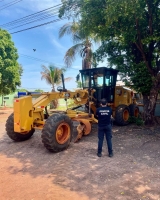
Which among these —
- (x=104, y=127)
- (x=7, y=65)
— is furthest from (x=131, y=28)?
(x=7, y=65)

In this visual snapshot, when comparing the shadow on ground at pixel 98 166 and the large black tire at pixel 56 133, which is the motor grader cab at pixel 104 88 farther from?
the large black tire at pixel 56 133

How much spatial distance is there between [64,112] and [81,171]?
3979 millimetres

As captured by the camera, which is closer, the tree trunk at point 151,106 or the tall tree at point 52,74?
the tree trunk at point 151,106

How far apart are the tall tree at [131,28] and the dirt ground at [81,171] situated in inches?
136

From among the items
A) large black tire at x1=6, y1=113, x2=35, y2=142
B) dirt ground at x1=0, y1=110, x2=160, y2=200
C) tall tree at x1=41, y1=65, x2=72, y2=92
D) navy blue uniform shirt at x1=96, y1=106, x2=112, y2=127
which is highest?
tall tree at x1=41, y1=65, x2=72, y2=92

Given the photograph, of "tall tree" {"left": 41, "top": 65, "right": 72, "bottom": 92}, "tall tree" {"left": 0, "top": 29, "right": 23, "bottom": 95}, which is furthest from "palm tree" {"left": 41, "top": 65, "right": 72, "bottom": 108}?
"tall tree" {"left": 0, "top": 29, "right": 23, "bottom": 95}

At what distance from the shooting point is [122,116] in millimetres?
10547

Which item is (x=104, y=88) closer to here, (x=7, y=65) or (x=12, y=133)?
(x=12, y=133)

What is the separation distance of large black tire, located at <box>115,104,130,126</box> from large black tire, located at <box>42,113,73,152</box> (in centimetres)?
394

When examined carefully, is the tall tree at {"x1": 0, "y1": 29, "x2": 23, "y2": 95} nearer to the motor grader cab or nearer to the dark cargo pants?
the motor grader cab

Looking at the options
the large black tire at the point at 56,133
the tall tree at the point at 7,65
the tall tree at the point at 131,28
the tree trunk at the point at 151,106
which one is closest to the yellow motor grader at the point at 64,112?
the large black tire at the point at 56,133

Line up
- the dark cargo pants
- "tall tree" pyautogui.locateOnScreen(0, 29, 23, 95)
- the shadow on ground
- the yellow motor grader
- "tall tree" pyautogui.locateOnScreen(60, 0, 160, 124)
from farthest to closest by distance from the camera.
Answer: "tall tree" pyautogui.locateOnScreen(0, 29, 23, 95), "tall tree" pyautogui.locateOnScreen(60, 0, 160, 124), the yellow motor grader, the dark cargo pants, the shadow on ground

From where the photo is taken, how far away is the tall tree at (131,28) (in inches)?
316

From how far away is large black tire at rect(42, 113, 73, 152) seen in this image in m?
6.48
